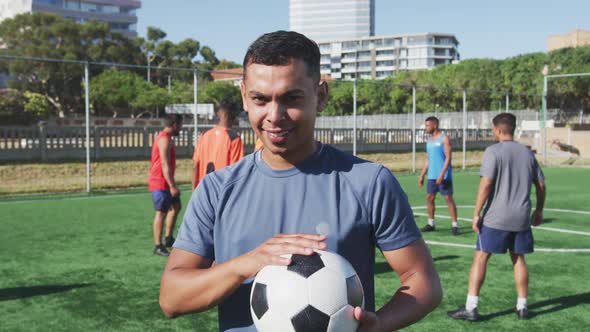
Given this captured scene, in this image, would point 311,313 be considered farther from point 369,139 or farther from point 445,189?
point 369,139

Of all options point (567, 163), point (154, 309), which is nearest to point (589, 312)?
point (154, 309)

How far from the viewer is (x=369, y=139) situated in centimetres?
2492

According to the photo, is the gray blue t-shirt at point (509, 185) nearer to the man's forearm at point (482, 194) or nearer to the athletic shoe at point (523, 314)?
the man's forearm at point (482, 194)

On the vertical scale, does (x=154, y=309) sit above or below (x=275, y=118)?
below

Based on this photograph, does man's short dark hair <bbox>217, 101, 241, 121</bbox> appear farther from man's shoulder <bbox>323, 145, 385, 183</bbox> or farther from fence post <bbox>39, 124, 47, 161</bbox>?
fence post <bbox>39, 124, 47, 161</bbox>

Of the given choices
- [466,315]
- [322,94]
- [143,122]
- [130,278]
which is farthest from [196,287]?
[143,122]

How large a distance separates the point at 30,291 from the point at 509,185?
4988 mm

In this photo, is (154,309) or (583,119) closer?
(154,309)

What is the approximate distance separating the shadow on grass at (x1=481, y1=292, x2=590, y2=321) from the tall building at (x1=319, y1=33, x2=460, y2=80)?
412 feet

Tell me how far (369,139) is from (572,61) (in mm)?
40524

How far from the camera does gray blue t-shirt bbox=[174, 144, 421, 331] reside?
1900 mm

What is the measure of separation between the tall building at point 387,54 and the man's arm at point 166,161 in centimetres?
12379

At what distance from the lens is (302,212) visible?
191 cm

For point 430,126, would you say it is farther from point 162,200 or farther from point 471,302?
point 471,302
